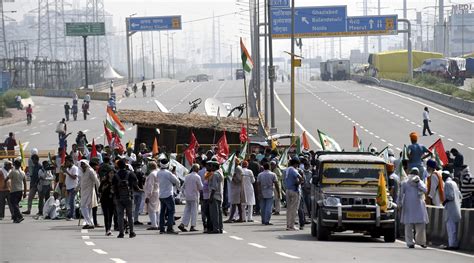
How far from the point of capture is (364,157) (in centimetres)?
2228

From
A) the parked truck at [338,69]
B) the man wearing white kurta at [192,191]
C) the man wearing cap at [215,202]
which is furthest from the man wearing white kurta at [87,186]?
the parked truck at [338,69]

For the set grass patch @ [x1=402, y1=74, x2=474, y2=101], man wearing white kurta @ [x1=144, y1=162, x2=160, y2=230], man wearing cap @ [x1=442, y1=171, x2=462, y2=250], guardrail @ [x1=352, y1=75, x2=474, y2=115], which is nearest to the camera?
man wearing cap @ [x1=442, y1=171, x2=462, y2=250]

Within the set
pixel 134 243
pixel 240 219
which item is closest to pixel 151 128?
pixel 240 219

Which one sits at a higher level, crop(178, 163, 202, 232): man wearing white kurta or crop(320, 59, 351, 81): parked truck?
crop(178, 163, 202, 232): man wearing white kurta

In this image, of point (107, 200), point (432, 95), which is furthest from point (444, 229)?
point (432, 95)

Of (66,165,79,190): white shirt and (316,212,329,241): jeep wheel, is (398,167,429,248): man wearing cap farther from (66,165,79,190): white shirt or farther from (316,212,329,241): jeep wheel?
(66,165,79,190): white shirt

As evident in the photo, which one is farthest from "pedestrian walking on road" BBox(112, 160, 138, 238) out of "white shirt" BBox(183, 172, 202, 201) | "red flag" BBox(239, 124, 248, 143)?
"red flag" BBox(239, 124, 248, 143)

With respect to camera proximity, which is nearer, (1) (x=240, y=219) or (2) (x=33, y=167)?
(1) (x=240, y=219)

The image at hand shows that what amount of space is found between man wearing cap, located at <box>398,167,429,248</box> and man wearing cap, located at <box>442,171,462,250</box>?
363 mm

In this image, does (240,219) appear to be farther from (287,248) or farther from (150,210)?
(287,248)

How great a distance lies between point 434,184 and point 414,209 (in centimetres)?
169

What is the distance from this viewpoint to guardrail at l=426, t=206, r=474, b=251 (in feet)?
65.4

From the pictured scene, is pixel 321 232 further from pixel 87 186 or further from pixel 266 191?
pixel 87 186

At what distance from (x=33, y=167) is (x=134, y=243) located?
9121mm
